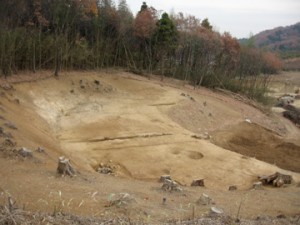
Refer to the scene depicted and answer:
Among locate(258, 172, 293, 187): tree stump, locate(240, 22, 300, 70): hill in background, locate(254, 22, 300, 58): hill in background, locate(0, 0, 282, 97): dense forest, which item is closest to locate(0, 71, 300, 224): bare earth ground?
locate(258, 172, 293, 187): tree stump

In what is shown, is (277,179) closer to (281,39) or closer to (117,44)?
(117,44)

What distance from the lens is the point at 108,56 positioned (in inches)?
950

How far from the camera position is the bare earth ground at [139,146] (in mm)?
6441

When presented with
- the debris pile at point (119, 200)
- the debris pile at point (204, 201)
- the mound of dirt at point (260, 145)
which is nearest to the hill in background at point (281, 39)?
the mound of dirt at point (260, 145)

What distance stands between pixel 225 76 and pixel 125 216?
2414cm

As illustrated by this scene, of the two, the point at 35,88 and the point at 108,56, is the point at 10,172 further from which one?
the point at 108,56

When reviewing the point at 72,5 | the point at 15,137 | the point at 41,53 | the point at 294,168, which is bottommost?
the point at 294,168

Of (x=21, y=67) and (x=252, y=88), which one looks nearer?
(x=21, y=67)

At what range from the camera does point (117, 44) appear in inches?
991

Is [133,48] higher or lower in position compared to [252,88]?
higher

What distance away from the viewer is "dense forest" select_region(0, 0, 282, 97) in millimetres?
18297

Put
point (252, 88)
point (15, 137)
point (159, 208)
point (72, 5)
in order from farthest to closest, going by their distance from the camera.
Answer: point (252, 88) → point (72, 5) → point (15, 137) → point (159, 208)

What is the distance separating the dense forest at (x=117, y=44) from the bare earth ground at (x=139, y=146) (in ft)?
4.33

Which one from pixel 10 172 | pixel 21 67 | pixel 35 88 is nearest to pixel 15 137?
pixel 10 172
